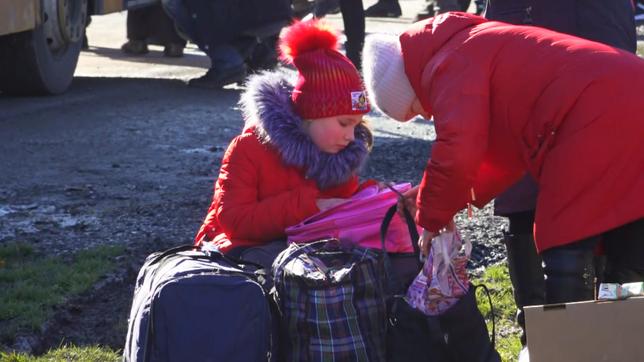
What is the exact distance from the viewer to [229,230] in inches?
158

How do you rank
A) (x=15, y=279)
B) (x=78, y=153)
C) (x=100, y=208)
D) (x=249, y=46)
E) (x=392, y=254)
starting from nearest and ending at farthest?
(x=392, y=254)
(x=15, y=279)
(x=100, y=208)
(x=78, y=153)
(x=249, y=46)

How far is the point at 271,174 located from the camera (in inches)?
162

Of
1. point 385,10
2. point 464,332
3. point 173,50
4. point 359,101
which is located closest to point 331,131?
point 359,101

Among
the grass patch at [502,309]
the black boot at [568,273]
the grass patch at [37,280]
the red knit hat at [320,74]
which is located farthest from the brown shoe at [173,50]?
the black boot at [568,273]

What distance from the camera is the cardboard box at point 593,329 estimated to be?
296cm

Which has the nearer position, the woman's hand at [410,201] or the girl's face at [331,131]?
the woman's hand at [410,201]

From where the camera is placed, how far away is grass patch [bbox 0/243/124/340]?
4.41 metres

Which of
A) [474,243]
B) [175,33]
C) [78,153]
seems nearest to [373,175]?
[474,243]

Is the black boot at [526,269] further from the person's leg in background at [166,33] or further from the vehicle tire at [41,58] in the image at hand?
the person's leg in background at [166,33]

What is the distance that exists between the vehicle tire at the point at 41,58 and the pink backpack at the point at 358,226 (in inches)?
222

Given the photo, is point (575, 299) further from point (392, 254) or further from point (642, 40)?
point (642, 40)

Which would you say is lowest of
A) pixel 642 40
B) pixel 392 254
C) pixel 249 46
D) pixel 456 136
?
pixel 642 40

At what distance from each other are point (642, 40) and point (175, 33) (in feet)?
21.4

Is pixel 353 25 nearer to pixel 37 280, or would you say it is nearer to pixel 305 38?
pixel 37 280
